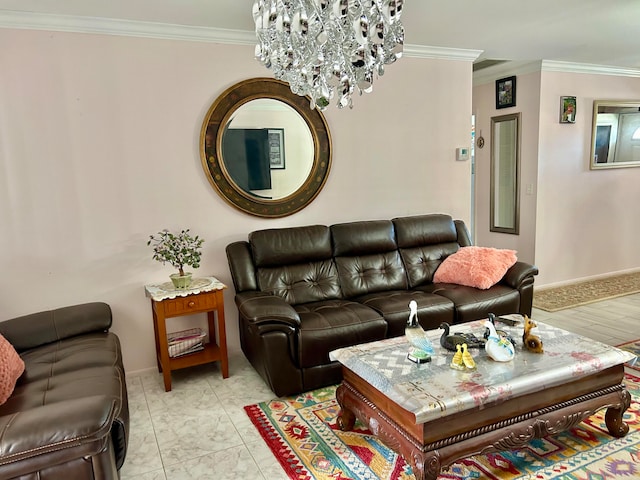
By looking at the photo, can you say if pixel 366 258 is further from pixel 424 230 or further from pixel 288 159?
pixel 288 159

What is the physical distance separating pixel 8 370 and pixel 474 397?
81.9 inches

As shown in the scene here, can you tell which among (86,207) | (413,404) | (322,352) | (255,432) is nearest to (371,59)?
(413,404)

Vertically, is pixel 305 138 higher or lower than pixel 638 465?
higher

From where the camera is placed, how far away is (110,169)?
3.26 m

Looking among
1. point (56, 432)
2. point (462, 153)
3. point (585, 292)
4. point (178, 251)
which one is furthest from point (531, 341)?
point (585, 292)

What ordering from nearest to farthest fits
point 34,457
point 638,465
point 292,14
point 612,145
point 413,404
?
1. point 34,457
2. point 413,404
3. point 292,14
4. point 638,465
5. point 612,145

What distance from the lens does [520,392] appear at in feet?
6.64

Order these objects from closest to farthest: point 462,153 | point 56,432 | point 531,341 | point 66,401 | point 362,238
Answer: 1. point 56,432
2. point 66,401
3. point 531,341
4. point 362,238
5. point 462,153

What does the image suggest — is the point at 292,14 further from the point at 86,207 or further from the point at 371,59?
the point at 86,207

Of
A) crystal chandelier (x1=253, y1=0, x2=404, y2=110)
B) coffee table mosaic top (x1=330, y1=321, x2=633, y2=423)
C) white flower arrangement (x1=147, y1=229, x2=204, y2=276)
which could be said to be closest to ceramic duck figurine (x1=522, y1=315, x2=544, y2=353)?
coffee table mosaic top (x1=330, y1=321, x2=633, y2=423)

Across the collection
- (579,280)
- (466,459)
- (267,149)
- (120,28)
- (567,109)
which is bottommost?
(579,280)

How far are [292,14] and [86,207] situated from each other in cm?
207

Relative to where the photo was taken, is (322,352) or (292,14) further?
(322,352)

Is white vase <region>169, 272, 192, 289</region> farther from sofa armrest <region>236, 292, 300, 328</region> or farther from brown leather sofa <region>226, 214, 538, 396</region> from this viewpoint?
sofa armrest <region>236, 292, 300, 328</region>
